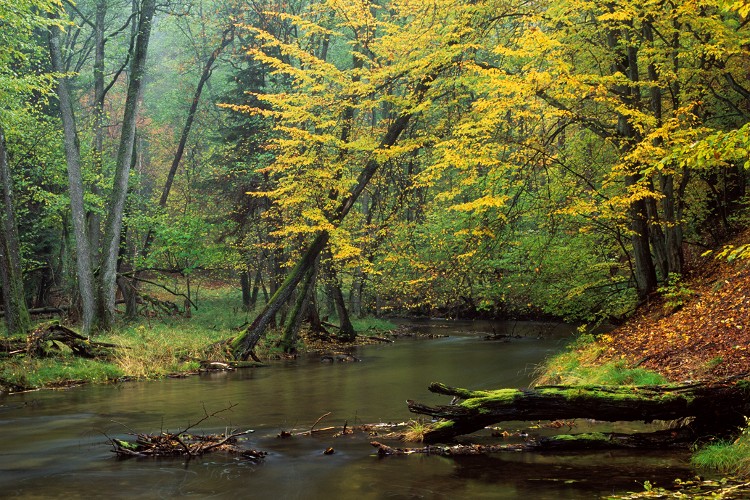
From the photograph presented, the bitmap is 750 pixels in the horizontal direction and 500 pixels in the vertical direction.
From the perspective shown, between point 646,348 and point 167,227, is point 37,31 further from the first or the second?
point 646,348

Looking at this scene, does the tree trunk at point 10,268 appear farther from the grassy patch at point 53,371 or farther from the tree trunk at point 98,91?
the tree trunk at point 98,91

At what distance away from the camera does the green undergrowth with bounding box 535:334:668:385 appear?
990 centimetres

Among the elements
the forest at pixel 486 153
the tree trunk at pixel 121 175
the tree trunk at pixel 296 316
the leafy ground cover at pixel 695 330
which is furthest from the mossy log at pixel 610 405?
the tree trunk at pixel 121 175

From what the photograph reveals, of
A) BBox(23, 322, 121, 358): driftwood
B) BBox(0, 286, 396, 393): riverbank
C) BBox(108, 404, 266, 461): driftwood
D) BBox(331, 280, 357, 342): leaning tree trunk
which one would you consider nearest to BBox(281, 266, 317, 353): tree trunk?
BBox(0, 286, 396, 393): riverbank

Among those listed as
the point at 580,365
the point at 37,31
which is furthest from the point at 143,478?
the point at 37,31

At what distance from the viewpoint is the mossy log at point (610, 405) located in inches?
287

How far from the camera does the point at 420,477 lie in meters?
6.93

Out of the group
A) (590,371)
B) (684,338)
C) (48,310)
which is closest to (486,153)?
(590,371)

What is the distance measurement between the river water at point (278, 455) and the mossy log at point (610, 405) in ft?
1.61

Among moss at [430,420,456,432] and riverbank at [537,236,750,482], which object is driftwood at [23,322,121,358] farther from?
riverbank at [537,236,750,482]

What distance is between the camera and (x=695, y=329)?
1098 cm

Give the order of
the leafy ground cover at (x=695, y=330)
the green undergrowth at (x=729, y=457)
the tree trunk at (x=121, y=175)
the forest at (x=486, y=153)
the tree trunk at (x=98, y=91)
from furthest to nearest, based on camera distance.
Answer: the tree trunk at (x=98, y=91) < the tree trunk at (x=121, y=175) < the forest at (x=486, y=153) < the leafy ground cover at (x=695, y=330) < the green undergrowth at (x=729, y=457)

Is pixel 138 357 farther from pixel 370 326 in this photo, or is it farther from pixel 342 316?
pixel 370 326

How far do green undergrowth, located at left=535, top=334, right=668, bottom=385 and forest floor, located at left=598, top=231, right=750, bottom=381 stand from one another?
213mm
